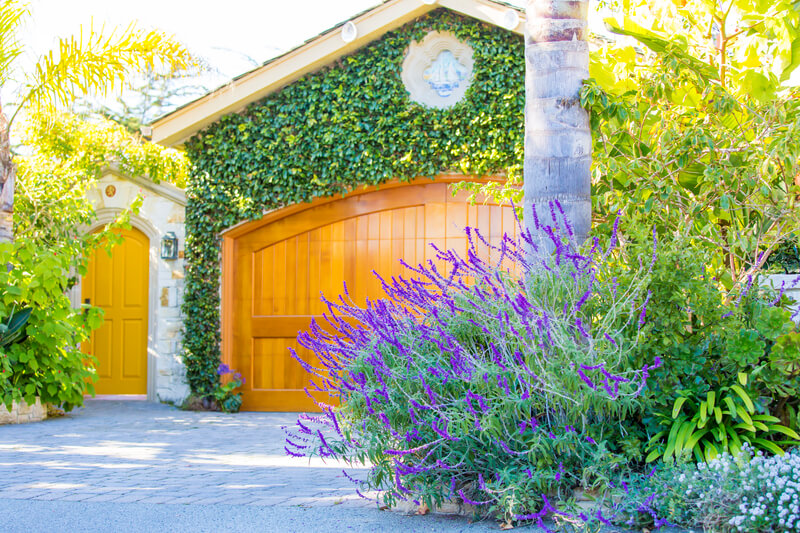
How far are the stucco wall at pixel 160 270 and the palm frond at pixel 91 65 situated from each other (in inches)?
66.1

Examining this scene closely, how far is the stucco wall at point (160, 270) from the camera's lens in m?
9.68

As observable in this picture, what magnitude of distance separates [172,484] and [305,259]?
475cm

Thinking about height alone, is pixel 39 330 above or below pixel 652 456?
above

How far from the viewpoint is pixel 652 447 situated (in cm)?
374

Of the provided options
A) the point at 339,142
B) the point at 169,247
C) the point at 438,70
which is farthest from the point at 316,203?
the point at 438,70

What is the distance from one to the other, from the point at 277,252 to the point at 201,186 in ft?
4.05

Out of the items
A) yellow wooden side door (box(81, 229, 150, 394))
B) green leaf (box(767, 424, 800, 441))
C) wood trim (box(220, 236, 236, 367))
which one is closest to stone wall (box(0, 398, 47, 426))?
yellow wooden side door (box(81, 229, 150, 394))

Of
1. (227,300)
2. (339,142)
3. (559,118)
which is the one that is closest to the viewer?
(559,118)

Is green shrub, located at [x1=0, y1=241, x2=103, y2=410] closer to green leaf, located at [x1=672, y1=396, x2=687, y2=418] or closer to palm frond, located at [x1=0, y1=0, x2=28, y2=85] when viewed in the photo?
palm frond, located at [x1=0, y1=0, x2=28, y2=85]

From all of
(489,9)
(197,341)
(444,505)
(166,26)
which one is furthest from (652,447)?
(166,26)

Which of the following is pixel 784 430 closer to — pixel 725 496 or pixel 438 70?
pixel 725 496

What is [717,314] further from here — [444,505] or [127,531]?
[127,531]

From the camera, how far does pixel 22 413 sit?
8.06 meters

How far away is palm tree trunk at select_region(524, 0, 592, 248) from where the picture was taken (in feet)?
14.9
